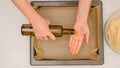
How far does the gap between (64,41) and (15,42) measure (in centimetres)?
19

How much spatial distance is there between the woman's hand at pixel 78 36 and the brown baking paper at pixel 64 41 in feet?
0.20

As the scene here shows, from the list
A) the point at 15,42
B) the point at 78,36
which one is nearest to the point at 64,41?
the point at 78,36

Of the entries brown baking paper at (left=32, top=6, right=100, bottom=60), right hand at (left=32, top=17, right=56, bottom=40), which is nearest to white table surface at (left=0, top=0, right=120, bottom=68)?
brown baking paper at (left=32, top=6, right=100, bottom=60)

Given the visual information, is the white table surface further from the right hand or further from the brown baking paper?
the right hand

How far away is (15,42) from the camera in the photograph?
0.93m

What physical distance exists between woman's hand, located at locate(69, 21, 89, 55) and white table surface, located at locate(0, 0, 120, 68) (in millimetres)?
103

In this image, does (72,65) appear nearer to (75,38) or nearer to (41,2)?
(75,38)

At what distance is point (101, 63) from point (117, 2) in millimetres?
249

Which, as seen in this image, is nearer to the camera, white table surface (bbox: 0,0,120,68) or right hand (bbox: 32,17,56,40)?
right hand (bbox: 32,17,56,40)

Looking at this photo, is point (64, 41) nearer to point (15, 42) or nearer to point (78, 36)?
point (78, 36)

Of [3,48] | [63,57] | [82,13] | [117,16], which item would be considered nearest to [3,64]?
[3,48]

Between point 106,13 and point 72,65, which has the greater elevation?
point 106,13

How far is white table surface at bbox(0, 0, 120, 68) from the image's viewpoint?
2.99ft

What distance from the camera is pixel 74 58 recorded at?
88cm
